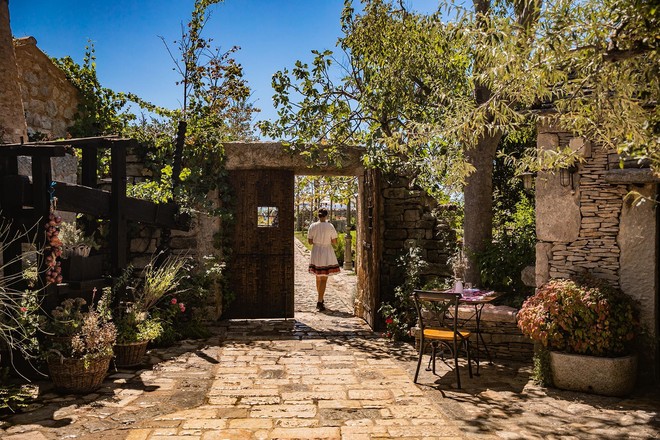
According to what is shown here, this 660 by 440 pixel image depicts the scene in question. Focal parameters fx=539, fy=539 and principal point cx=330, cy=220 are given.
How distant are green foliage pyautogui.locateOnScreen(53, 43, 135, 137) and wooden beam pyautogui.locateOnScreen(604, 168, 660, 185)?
245 inches

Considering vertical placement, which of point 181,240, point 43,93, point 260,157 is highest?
point 43,93

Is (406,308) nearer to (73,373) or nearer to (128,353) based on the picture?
(128,353)

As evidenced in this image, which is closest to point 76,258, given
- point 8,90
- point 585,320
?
point 8,90

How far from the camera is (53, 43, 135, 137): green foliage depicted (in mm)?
7199

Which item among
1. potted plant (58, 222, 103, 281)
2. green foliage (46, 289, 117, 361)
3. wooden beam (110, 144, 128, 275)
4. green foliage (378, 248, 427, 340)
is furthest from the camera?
green foliage (378, 248, 427, 340)

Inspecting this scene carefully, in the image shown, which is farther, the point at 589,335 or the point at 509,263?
the point at 509,263

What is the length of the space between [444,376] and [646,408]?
173 cm

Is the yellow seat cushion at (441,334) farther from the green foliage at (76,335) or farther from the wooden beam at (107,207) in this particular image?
the wooden beam at (107,207)

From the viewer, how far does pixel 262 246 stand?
26.7 ft

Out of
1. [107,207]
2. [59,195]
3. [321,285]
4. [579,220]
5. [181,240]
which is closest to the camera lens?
[59,195]

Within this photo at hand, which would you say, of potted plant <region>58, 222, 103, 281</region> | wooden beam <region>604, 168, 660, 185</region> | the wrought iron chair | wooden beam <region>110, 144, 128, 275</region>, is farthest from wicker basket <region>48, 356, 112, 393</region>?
wooden beam <region>604, 168, 660, 185</region>

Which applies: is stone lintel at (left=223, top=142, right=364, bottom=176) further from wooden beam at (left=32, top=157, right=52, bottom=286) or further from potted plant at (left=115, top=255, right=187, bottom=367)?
wooden beam at (left=32, top=157, right=52, bottom=286)

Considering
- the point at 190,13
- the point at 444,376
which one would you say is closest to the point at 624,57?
the point at 444,376

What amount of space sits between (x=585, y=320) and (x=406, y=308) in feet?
8.77
